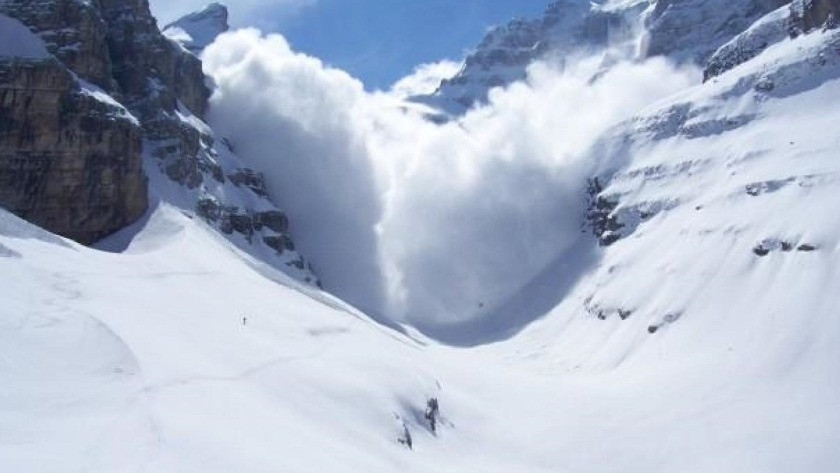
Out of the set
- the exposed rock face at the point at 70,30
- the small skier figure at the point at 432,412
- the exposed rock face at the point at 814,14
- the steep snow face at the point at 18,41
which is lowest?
the small skier figure at the point at 432,412

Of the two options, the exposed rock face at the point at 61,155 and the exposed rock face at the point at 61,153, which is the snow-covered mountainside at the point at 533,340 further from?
the exposed rock face at the point at 61,155

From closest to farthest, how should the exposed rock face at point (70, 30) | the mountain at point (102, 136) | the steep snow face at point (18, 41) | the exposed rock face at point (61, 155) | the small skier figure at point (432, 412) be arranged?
the small skier figure at point (432, 412), the exposed rock face at point (61, 155), the mountain at point (102, 136), the steep snow face at point (18, 41), the exposed rock face at point (70, 30)

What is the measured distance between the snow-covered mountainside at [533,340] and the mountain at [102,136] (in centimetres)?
187

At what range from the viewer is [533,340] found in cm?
10694

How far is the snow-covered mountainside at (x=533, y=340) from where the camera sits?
29156mm

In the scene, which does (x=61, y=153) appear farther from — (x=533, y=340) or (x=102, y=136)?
(x=533, y=340)

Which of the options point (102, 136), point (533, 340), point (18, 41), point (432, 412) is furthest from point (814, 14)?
point (18, 41)

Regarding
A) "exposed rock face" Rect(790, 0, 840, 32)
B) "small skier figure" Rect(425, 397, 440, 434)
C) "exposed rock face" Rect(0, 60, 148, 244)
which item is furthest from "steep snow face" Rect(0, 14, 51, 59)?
"exposed rock face" Rect(790, 0, 840, 32)

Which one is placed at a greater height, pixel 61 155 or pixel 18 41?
pixel 18 41

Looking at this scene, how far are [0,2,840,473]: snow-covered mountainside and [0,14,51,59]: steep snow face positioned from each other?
54.5 inches

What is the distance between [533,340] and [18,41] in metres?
66.8

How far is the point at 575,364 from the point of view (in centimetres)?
8912

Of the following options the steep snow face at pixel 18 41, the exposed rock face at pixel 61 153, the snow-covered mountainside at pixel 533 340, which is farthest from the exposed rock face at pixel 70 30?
the snow-covered mountainside at pixel 533 340

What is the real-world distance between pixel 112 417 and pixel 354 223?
134885mm
